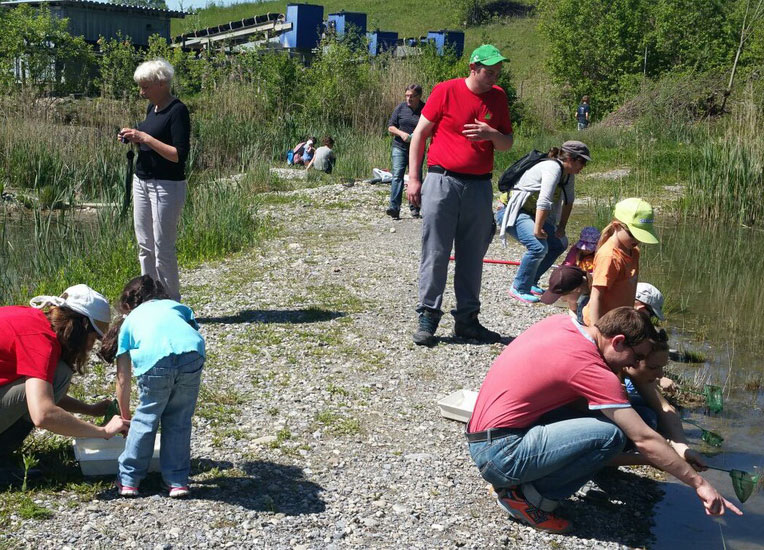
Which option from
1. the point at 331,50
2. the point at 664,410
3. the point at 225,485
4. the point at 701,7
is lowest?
the point at 225,485

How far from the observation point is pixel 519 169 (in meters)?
7.77

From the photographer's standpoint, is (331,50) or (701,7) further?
(701,7)

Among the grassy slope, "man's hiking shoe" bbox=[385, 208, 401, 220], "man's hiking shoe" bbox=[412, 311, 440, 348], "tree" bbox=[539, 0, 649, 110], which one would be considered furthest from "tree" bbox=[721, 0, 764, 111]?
"man's hiking shoe" bbox=[412, 311, 440, 348]

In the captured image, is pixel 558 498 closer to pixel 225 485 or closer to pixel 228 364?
pixel 225 485

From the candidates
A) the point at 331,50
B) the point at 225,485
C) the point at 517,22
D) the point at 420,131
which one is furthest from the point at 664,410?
the point at 517,22

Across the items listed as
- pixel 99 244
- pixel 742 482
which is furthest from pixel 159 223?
pixel 742 482

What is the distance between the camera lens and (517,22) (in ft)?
187

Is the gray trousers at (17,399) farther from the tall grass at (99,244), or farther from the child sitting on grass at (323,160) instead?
the child sitting on grass at (323,160)

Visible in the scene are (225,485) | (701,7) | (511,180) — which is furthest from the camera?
(701,7)

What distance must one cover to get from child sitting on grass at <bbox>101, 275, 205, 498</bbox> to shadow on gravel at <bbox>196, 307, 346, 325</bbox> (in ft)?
10.5

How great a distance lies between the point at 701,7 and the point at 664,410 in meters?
32.5

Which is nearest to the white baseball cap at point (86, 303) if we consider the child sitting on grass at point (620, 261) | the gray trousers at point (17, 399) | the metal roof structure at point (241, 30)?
the gray trousers at point (17, 399)

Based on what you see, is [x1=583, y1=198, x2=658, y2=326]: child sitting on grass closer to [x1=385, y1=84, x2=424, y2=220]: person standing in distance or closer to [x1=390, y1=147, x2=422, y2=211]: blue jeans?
[x1=385, y1=84, x2=424, y2=220]: person standing in distance

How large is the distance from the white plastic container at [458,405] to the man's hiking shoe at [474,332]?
1.34 m
